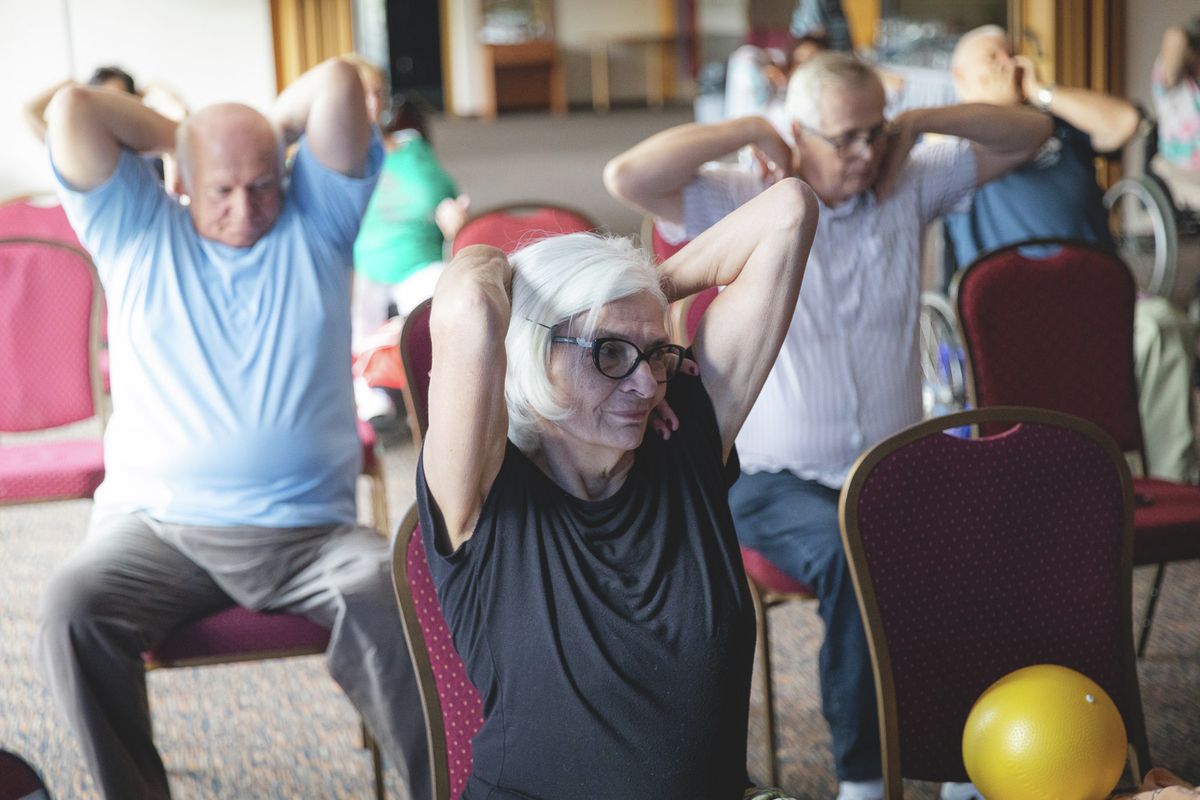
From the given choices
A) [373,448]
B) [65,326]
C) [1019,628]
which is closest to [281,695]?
[373,448]

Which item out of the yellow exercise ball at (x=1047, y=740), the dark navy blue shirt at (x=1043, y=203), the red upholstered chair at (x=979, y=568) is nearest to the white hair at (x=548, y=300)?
the red upholstered chair at (x=979, y=568)

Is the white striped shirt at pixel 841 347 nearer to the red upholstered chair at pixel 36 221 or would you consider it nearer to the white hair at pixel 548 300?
the white hair at pixel 548 300

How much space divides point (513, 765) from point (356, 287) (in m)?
3.82

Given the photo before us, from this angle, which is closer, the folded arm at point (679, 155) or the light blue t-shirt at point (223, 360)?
the light blue t-shirt at point (223, 360)

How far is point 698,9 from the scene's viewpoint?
1152 centimetres

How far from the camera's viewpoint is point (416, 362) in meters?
2.23

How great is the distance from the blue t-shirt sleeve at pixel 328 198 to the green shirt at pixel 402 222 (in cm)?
226

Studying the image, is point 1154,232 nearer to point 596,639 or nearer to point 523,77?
point 523,77

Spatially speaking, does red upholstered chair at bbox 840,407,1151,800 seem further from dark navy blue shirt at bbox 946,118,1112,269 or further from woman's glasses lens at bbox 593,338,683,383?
dark navy blue shirt at bbox 946,118,1112,269

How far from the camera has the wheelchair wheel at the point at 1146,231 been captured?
531 cm

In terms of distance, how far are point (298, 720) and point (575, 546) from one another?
1.58m

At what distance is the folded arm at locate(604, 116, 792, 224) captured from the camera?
253 centimetres

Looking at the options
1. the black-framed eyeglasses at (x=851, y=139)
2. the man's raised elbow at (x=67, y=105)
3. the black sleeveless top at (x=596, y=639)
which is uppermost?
the man's raised elbow at (x=67, y=105)

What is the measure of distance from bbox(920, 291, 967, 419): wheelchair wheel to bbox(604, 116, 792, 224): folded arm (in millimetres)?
1679
